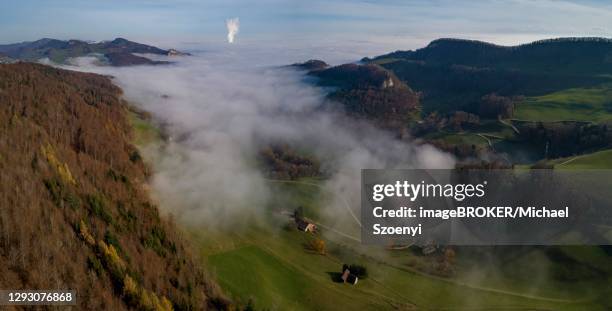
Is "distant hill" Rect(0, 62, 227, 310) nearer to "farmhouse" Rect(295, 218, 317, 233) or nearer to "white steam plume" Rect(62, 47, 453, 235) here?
"white steam plume" Rect(62, 47, 453, 235)

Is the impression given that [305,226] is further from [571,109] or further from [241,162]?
[571,109]

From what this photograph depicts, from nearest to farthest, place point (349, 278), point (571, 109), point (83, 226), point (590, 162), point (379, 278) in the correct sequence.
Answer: point (83, 226)
point (349, 278)
point (379, 278)
point (590, 162)
point (571, 109)

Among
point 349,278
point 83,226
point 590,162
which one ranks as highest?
point 83,226

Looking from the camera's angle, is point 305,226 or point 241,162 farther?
point 241,162

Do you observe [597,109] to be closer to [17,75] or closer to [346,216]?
[346,216]

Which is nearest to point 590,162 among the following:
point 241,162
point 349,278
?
point 349,278

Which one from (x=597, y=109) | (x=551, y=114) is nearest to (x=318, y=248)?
(x=551, y=114)

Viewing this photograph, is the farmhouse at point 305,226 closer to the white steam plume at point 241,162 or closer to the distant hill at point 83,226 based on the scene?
the white steam plume at point 241,162
